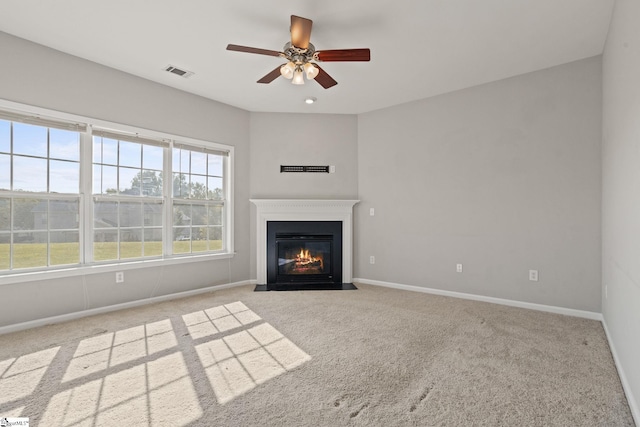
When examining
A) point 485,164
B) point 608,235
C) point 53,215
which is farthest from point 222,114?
point 608,235

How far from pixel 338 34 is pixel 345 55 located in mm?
469

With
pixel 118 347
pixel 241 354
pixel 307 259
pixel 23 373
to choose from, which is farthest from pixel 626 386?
pixel 23 373

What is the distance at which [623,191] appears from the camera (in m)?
2.20

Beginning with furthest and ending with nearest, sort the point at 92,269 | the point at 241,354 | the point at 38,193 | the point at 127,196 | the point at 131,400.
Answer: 1. the point at 127,196
2. the point at 92,269
3. the point at 38,193
4. the point at 241,354
5. the point at 131,400

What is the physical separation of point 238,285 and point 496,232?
12.1 feet

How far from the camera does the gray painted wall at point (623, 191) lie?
183 cm

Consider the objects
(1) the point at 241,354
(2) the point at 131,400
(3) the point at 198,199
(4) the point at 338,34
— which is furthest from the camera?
(3) the point at 198,199

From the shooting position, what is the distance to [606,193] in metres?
2.99

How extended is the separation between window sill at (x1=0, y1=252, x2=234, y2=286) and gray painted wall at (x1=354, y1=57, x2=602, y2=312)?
8.51 ft

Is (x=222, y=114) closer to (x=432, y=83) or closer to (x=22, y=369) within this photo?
(x=432, y=83)

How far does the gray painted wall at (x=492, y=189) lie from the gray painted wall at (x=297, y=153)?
1.25ft

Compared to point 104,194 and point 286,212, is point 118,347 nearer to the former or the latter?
point 104,194

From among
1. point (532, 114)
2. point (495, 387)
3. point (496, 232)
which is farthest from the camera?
point (496, 232)

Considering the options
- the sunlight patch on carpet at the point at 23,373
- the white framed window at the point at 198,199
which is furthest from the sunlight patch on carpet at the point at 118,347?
the white framed window at the point at 198,199
